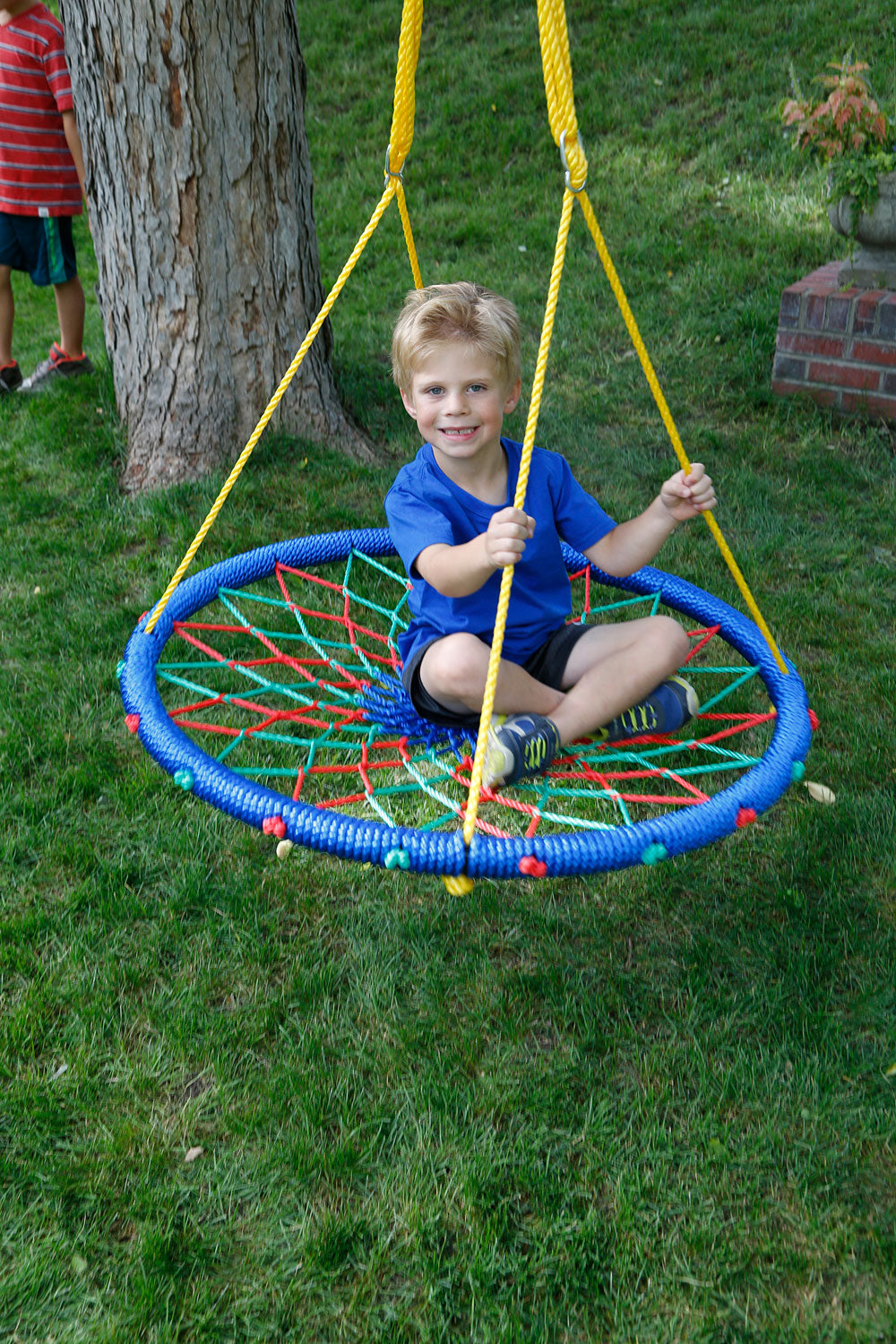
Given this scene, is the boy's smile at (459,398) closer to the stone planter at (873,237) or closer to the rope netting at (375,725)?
the rope netting at (375,725)

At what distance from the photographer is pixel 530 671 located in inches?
108

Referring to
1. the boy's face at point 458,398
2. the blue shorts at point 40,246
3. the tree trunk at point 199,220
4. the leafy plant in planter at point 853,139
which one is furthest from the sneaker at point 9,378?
the leafy plant in planter at point 853,139

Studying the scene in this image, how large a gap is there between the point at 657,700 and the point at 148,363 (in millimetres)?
2748

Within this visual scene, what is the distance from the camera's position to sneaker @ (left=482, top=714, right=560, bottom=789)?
218 centimetres

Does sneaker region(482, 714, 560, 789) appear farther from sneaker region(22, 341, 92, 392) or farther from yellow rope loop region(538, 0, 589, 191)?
sneaker region(22, 341, 92, 392)

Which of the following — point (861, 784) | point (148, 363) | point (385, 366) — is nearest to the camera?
point (861, 784)

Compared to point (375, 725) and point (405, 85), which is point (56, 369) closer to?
point (405, 85)

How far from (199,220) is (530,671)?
2407mm

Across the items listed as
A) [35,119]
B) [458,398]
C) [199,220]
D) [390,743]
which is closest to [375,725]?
[390,743]

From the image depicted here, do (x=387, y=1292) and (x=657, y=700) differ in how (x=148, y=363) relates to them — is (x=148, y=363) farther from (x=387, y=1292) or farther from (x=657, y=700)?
(x=387, y=1292)

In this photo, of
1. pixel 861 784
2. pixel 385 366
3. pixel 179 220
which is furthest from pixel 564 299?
pixel 861 784

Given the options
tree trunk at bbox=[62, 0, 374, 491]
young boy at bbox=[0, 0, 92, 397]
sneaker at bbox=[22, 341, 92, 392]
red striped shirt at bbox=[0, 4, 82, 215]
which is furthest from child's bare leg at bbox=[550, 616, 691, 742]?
A: red striped shirt at bbox=[0, 4, 82, 215]

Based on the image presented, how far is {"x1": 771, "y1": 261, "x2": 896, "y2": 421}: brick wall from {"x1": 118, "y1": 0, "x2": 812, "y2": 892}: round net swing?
5.79 ft

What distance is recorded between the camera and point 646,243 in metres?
6.38
